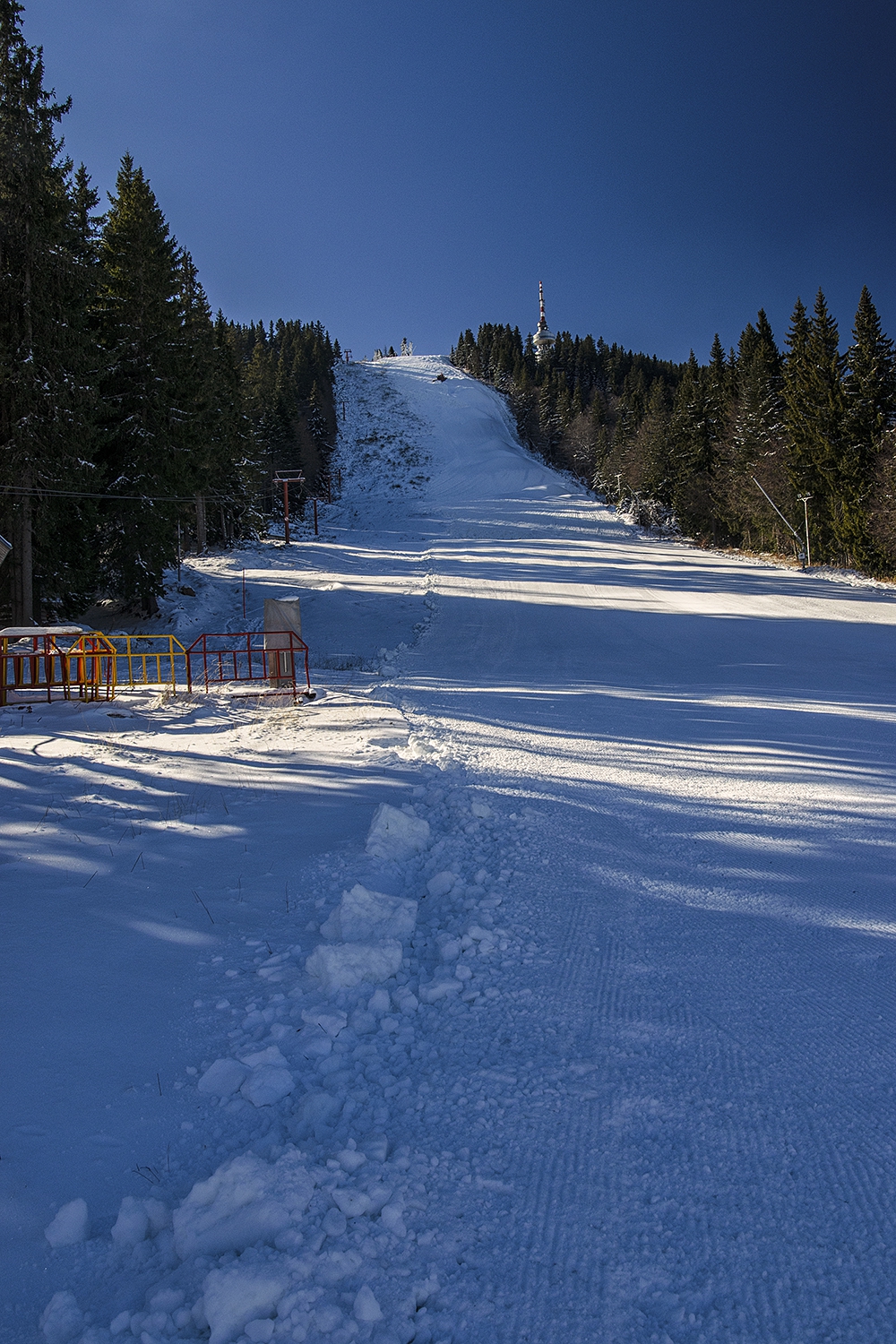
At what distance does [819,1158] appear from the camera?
107 inches

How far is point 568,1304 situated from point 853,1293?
3.03 feet

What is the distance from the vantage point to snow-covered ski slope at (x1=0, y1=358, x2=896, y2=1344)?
2.26 metres

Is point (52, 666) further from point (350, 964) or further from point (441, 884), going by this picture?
point (350, 964)

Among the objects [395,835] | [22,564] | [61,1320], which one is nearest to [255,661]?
[22,564]

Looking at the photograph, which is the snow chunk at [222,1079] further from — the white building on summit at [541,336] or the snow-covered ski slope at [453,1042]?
the white building on summit at [541,336]

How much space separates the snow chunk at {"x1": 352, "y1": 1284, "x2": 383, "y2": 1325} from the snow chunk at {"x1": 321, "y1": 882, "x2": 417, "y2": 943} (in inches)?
85.7

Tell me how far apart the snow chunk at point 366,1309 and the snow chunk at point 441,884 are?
117 inches

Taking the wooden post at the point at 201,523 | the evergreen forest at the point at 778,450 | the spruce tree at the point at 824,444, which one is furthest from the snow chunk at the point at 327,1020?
the wooden post at the point at 201,523

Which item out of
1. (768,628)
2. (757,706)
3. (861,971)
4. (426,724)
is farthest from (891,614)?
(861,971)

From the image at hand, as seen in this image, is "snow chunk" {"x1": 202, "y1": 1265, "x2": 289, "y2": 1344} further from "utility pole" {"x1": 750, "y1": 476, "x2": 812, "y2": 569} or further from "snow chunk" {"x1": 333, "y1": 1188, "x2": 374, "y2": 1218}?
"utility pole" {"x1": 750, "y1": 476, "x2": 812, "y2": 569}

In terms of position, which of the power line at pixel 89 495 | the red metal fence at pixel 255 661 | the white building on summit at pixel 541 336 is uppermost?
the white building on summit at pixel 541 336

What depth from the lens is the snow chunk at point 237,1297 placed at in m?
2.06

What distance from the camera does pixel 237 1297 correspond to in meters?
2.10

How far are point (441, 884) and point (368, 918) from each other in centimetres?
84
